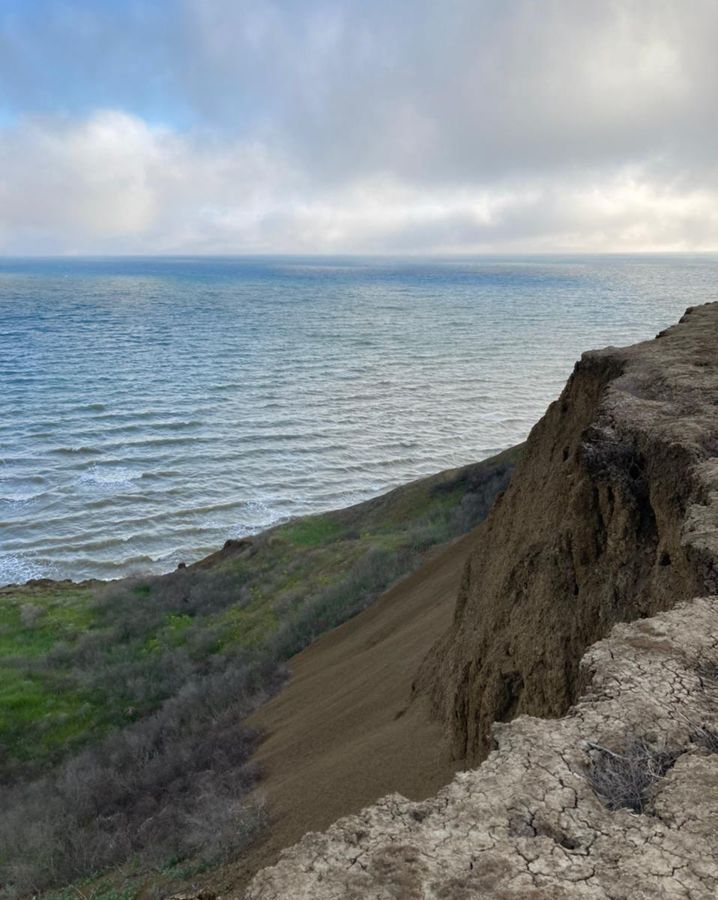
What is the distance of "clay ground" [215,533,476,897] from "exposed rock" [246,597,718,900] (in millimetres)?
2610

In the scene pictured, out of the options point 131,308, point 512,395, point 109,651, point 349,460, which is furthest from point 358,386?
point 131,308

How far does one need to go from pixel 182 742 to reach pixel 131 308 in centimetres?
8830

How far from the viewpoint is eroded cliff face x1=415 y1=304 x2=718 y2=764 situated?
16.5 feet

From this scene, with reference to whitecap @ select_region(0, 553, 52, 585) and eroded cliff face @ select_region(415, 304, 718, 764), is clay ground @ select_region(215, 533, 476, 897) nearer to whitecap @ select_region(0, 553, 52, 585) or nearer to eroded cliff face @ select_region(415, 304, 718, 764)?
eroded cliff face @ select_region(415, 304, 718, 764)

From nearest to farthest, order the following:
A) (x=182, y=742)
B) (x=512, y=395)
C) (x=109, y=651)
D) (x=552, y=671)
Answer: (x=552, y=671), (x=182, y=742), (x=109, y=651), (x=512, y=395)

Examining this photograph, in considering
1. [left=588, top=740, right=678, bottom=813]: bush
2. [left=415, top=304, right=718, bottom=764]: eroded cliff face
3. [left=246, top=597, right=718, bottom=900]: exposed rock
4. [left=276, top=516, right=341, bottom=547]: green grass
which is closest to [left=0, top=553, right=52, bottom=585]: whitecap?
[left=276, top=516, right=341, bottom=547]: green grass

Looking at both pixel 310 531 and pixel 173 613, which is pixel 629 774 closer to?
pixel 173 613

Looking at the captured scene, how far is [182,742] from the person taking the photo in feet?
33.0

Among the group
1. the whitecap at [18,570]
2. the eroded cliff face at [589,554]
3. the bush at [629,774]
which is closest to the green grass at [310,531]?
the whitecap at [18,570]

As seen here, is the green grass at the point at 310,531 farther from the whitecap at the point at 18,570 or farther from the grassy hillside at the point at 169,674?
the whitecap at the point at 18,570

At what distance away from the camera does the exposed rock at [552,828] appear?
7.47ft

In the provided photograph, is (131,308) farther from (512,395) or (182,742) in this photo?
(182,742)

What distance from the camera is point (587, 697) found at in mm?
3207

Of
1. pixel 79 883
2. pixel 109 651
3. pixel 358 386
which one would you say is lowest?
pixel 109 651
